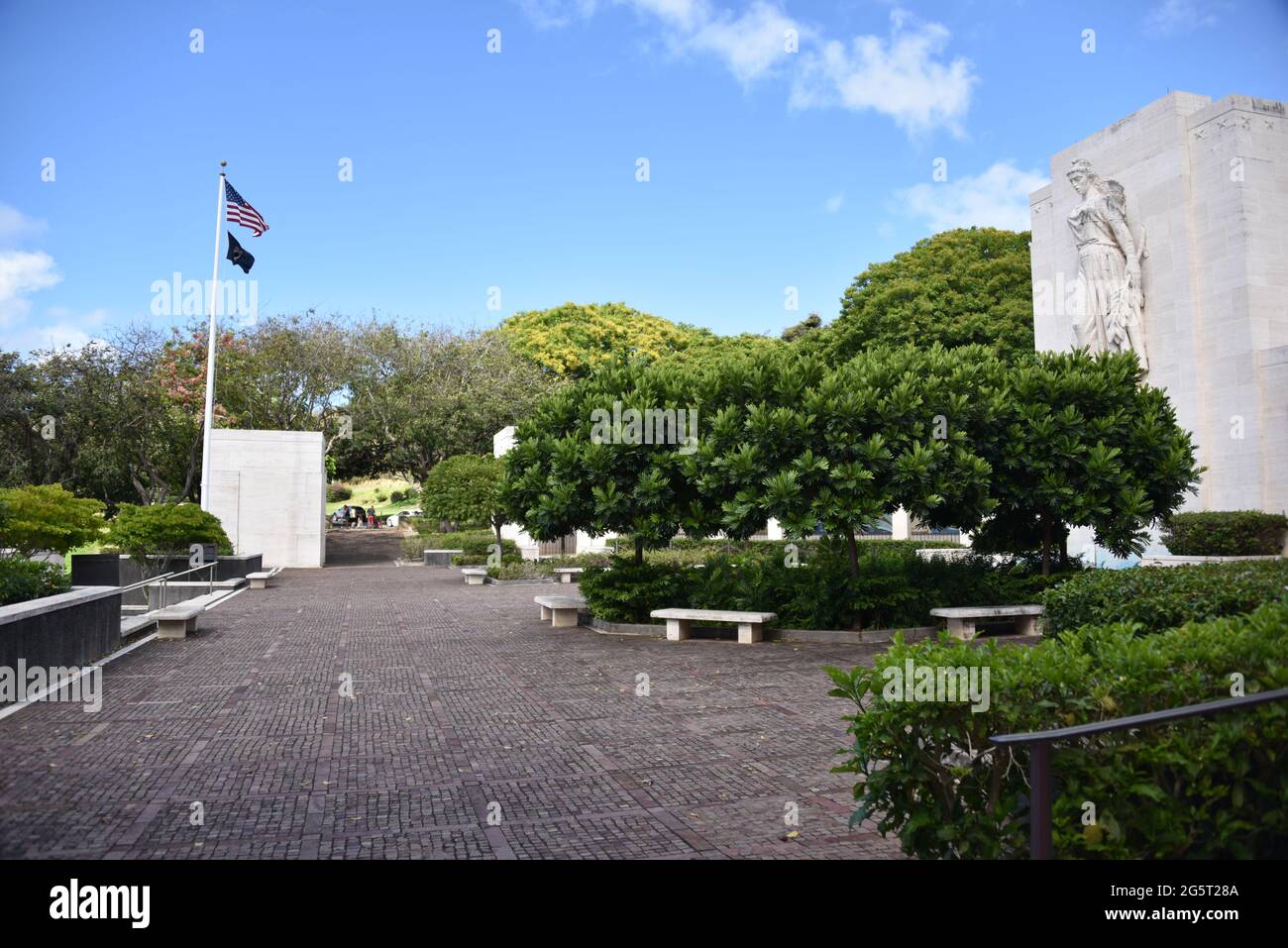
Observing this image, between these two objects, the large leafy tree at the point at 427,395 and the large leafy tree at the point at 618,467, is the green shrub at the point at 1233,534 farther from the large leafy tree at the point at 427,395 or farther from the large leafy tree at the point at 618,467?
the large leafy tree at the point at 427,395

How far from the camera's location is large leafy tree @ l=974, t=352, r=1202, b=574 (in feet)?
42.2

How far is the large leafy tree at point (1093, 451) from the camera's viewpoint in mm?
12859

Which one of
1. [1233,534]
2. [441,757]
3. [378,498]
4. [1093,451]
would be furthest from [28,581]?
[378,498]

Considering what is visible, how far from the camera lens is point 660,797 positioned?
591cm

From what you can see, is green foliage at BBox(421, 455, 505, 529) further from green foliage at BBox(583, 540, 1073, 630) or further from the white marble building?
the white marble building

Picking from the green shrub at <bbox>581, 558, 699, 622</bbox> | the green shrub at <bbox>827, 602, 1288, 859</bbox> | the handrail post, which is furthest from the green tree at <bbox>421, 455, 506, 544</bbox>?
the handrail post

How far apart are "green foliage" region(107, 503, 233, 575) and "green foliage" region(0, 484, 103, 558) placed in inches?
45.4

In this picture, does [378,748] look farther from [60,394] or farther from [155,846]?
[60,394]

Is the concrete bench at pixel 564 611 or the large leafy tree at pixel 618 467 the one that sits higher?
the large leafy tree at pixel 618 467

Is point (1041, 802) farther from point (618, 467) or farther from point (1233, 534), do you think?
point (1233, 534)

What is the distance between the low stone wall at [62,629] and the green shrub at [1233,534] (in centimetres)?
2029

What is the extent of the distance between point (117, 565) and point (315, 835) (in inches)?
670

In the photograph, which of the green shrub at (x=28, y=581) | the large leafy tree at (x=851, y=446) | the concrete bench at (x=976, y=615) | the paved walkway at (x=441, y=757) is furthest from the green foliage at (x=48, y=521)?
the concrete bench at (x=976, y=615)

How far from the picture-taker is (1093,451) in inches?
503
